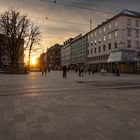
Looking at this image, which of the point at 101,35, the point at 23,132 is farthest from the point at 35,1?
the point at 101,35

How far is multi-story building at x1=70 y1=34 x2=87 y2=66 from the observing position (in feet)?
282

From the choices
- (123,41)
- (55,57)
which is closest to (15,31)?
(123,41)

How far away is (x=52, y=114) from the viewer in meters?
6.94

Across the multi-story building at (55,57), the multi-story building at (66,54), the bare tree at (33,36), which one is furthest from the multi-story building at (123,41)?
the multi-story building at (55,57)

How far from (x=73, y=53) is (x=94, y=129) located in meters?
99.6

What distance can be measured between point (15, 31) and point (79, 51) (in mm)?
51809

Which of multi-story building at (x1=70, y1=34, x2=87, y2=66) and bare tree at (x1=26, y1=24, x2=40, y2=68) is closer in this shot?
bare tree at (x1=26, y1=24, x2=40, y2=68)

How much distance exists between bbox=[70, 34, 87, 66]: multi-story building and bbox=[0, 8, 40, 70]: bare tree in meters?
39.0

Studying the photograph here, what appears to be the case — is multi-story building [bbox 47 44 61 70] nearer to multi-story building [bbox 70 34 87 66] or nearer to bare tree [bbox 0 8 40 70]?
multi-story building [bbox 70 34 87 66]

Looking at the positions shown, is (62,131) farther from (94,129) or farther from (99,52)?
(99,52)

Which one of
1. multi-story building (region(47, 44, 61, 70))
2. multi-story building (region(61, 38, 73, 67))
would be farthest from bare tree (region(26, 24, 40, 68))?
multi-story building (region(47, 44, 61, 70))

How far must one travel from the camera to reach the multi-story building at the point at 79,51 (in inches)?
3381

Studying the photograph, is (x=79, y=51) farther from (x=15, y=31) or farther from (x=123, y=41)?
(x=15, y=31)

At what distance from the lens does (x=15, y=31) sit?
44562 millimetres
